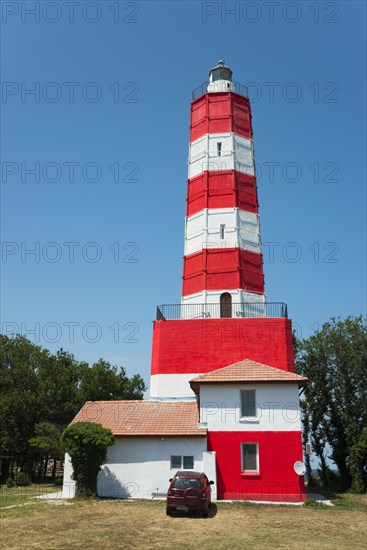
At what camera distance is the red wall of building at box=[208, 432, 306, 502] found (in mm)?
20266

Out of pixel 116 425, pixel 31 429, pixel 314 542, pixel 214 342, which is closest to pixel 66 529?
pixel 314 542

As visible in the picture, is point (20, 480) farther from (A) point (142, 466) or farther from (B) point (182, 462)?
(B) point (182, 462)

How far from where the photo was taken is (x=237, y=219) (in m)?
27.5

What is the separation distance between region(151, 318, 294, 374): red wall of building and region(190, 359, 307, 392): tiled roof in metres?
1.93

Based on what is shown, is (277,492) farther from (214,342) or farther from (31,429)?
(31,429)

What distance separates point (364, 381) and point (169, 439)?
46.7ft

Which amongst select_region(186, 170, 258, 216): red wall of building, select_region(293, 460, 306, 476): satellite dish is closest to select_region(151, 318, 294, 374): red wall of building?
select_region(293, 460, 306, 476): satellite dish

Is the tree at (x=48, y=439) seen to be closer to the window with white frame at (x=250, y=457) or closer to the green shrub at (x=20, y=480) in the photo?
the green shrub at (x=20, y=480)

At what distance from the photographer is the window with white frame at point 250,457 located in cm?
2083

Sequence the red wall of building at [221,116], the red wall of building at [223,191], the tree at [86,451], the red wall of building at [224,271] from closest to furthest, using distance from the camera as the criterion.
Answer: the tree at [86,451] < the red wall of building at [224,271] < the red wall of building at [223,191] < the red wall of building at [221,116]

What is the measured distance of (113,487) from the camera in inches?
828

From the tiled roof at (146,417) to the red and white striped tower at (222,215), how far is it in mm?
5382

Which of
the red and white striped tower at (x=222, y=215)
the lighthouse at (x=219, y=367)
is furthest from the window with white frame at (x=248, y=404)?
the red and white striped tower at (x=222, y=215)

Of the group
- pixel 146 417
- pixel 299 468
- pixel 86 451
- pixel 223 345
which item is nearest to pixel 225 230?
pixel 223 345
